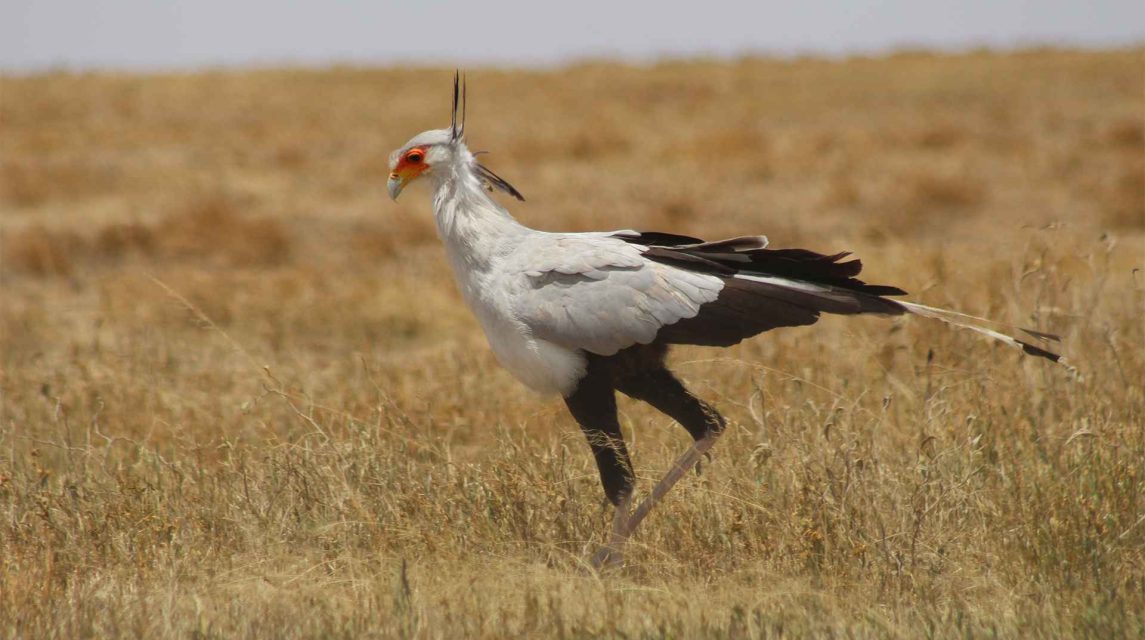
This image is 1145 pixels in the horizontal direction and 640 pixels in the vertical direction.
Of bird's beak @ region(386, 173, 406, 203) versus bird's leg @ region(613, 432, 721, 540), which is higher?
bird's beak @ region(386, 173, 406, 203)

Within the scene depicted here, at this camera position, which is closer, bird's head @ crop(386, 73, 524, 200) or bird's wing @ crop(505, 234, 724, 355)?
bird's wing @ crop(505, 234, 724, 355)

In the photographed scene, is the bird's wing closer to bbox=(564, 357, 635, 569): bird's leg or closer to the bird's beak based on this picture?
bbox=(564, 357, 635, 569): bird's leg

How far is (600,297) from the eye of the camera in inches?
177

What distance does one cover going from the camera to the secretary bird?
450 centimetres

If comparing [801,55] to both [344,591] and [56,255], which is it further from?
[344,591]

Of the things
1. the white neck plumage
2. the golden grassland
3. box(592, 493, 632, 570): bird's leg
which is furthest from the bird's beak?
box(592, 493, 632, 570): bird's leg

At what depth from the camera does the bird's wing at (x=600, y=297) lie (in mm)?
4484

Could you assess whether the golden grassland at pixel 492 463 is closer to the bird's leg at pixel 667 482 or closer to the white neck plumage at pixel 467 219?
the bird's leg at pixel 667 482

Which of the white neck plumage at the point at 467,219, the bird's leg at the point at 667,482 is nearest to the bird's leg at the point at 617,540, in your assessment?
the bird's leg at the point at 667,482

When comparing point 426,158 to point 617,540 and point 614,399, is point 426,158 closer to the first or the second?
point 614,399

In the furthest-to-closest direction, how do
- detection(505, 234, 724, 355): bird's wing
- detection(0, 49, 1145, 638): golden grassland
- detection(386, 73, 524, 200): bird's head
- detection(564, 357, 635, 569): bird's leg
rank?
detection(386, 73, 524, 200): bird's head < detection(564, 357, 635, 569): bird's leg < detection(505, 234, 724, 355): bird's wing < detection(0, 49, 1145, 638): golden grassland

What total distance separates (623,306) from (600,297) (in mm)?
87

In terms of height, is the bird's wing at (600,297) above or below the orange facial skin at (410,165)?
below

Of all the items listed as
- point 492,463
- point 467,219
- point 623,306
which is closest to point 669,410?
point 623,306
